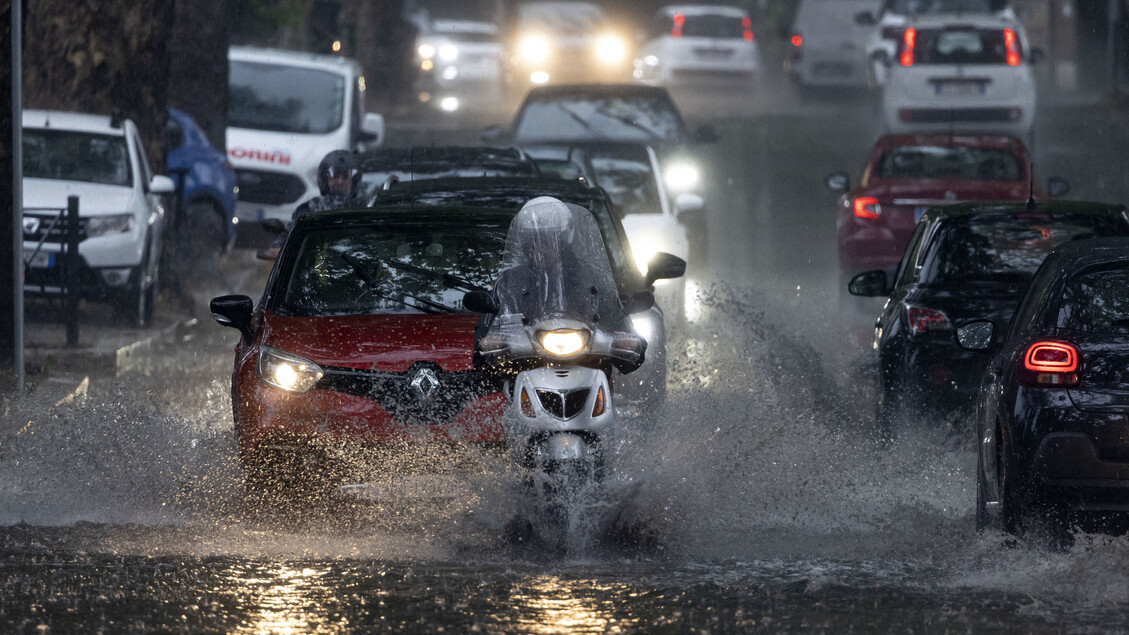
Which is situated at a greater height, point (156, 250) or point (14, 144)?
point (14, 144)

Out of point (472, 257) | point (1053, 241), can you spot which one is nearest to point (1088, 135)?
point (1053, 241)

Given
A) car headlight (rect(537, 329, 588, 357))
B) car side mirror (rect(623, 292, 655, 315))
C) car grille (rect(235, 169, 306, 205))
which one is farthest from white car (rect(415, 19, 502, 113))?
car headlight (rect(537, 329, 588, 357))

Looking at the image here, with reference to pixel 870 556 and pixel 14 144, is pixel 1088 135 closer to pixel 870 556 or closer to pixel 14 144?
pixel 14 144

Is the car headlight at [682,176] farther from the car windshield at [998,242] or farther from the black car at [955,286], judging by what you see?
the car windshield at [998,242]

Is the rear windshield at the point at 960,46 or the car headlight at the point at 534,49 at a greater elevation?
the rear windshield at the point at 960,46

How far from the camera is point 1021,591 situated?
7062 mm

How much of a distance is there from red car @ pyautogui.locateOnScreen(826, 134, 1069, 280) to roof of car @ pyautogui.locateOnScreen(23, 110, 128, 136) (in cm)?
633

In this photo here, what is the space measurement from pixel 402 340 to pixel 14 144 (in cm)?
420

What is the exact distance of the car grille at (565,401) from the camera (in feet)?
25.1

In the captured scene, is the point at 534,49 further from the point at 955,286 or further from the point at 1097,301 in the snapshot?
the point at 1097,301

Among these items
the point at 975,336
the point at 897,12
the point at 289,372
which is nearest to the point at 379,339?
the point at 289,372

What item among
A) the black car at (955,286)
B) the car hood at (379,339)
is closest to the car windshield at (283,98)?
the black car at (955,286)

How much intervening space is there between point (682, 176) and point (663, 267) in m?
10.5

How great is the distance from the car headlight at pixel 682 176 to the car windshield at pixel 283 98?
426 cm
